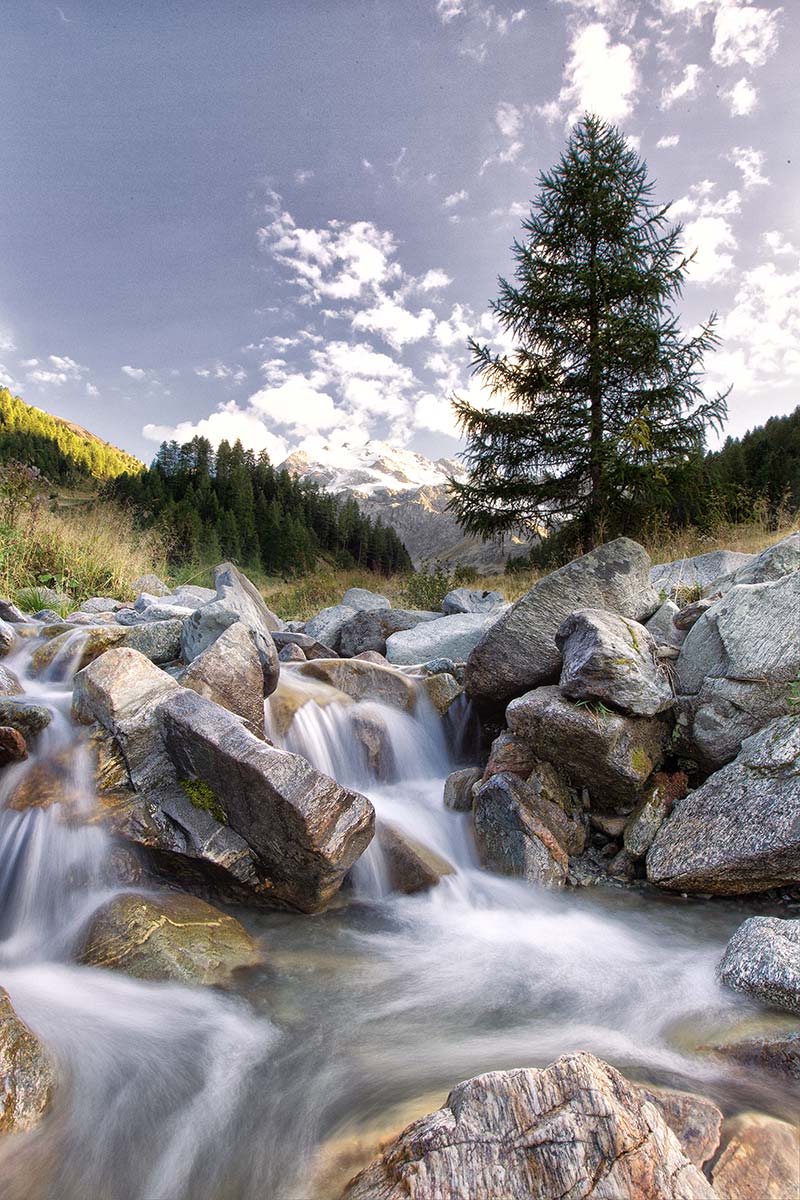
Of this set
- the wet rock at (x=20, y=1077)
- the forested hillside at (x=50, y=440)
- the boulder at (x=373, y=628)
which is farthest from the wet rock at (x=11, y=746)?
the forested hillside at (x=50, y=440)

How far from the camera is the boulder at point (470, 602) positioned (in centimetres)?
1147

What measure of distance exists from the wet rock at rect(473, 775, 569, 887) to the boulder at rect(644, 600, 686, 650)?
225 centimetres

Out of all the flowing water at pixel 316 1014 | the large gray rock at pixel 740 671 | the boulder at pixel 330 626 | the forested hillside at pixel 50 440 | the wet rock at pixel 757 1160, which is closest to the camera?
the wet rock at pixel 757 1160

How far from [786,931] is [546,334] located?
11697mm

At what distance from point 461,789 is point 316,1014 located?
8.19 feet

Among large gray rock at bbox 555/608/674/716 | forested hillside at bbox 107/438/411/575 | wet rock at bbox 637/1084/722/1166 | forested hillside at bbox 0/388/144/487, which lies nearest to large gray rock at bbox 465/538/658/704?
large gray rock at bbox 555/608/674/716

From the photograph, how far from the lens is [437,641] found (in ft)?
28.3

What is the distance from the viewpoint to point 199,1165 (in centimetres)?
208

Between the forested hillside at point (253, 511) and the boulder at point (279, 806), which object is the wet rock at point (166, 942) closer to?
the boulder at point (279, 806)

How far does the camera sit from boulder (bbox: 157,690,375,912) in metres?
3.50

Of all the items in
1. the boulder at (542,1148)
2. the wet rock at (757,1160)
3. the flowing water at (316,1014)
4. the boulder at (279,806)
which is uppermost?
the boulder at (279,806)

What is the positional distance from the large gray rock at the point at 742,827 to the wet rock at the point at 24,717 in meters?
4.75

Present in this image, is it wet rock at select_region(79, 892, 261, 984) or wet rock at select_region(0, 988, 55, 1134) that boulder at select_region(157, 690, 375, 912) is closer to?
wet rock at select_region(79, 892, 261, 984)

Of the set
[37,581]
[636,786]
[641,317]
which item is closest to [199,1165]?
[636,786]
